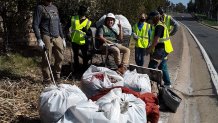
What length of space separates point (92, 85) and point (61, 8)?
21.1 ft

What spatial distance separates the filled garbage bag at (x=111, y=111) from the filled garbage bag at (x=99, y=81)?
0.98 metres

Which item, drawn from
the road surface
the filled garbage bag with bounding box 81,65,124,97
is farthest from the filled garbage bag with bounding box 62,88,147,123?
the road surface

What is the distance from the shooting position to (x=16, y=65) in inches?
380

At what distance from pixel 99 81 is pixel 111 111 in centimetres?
169

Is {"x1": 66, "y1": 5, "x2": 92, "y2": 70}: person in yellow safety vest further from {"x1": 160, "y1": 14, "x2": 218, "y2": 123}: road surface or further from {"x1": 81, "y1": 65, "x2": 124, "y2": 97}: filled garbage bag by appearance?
{"x1": 81, "y1": 65, "x2": 124, "y2": 97}: filled garbage bag

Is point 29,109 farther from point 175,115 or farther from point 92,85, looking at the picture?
point 175,115

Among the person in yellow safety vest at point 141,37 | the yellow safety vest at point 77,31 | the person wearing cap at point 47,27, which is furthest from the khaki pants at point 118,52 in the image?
the person wearing cap at point 47,27

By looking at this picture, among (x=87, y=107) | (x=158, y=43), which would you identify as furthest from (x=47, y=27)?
(x=87, y=107)

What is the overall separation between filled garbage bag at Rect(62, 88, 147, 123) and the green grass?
12.3 ft

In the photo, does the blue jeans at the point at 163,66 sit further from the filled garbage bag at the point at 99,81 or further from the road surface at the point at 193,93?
the filled garbage bag at the point at 99,81

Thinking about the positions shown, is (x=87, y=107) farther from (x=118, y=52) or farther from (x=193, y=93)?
(x=193, y=93)

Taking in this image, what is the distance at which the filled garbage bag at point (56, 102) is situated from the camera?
4945 millimetres

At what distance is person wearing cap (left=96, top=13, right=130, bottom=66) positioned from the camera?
9.10 metres

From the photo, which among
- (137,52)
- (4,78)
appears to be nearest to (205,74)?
(137,52)
